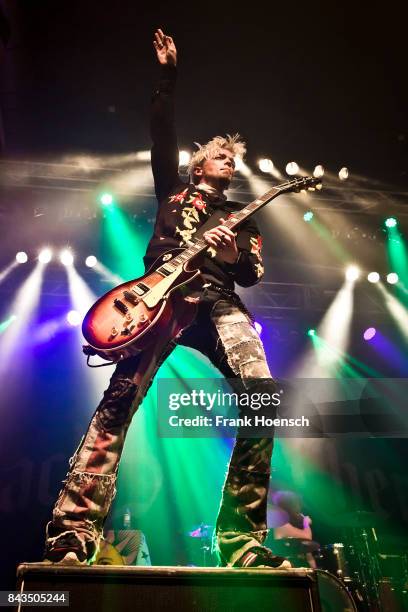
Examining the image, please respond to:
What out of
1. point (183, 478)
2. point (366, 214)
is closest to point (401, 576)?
point (183, 478)

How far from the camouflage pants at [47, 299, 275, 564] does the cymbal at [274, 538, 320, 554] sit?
173 inches

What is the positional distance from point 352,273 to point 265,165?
3249 mm

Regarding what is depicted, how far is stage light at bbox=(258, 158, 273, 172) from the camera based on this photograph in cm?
772

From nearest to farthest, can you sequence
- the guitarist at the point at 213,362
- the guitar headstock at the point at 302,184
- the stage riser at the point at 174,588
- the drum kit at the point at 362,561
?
the stage riser at the point at 174,588, the guitarist at the point at 213,362, the guitar headstock at the point at 302,184, the drum kit at the point at 362,561

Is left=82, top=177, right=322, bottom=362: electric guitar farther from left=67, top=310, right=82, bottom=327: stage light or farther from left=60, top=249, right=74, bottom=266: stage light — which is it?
left=67, top=310, right=82, bottom=327: stage light

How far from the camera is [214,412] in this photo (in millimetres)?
8883

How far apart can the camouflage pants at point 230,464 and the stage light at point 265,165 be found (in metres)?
5.64

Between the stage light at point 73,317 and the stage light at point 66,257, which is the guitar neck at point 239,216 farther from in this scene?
the stage light at point 73,317

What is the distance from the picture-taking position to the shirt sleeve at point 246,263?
2920 mm

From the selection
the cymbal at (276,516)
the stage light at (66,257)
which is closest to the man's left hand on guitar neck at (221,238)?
the cymbal at (276,516)

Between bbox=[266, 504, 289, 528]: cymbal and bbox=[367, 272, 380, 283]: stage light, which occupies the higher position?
bbox=[367, 272, 380, 283]: stage light

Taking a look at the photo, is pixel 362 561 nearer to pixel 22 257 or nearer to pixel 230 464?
Result: pixel 230 464

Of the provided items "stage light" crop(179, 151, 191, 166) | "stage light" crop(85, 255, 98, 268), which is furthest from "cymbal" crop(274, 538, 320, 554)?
"stage light" crop(179, 151, 191, 166)

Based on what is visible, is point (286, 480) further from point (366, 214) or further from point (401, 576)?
point (366, 214)
